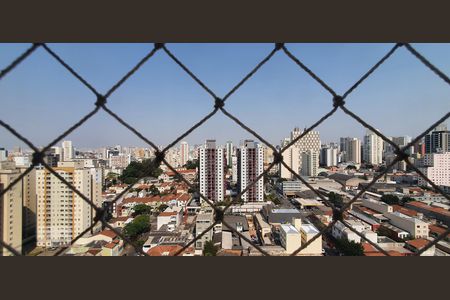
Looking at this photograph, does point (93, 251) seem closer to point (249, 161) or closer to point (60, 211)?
point (60, 211)

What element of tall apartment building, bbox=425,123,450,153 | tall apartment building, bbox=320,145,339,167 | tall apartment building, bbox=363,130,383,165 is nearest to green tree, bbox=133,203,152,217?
tall apartment building, bbox=425,123,450,153

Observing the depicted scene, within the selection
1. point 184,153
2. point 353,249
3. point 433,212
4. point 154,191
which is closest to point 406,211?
point 433,212

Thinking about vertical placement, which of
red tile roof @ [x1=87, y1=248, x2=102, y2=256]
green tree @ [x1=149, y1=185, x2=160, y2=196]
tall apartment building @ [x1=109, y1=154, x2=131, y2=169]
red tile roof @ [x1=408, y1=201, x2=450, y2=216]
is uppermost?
tall apartment building @ [x1=109, y1=154, x2=131, y2=169]

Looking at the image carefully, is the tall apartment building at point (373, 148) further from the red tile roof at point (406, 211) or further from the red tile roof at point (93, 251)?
the red tile roof at point (93, 251)

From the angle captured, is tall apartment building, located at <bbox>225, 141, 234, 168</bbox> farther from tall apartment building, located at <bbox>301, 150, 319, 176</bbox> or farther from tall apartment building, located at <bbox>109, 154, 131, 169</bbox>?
tall apartment building, located at <bbox>109, 154, 131, 169</bbox>

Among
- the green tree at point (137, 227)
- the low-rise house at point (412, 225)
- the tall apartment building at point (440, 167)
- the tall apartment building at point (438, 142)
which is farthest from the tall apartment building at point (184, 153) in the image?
the tall apartment building at point (438, 142)
